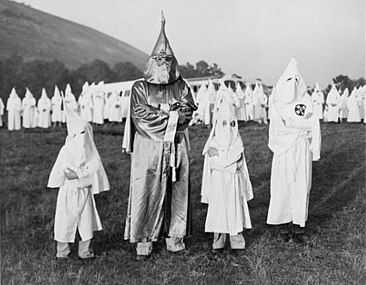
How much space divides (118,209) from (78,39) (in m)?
28.7

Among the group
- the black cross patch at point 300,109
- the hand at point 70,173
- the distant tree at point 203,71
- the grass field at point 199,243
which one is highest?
the distant tree at point 203,71

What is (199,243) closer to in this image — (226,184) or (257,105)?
(226,184)

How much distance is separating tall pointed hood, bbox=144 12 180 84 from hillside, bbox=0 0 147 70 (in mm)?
25797

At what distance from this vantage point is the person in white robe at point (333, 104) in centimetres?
1605

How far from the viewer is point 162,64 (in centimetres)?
540

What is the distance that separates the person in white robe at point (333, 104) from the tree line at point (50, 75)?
11854mm

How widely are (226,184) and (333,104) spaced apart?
41.8ft

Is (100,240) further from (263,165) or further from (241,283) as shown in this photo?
(263,165)

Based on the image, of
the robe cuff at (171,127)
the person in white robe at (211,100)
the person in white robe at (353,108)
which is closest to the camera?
the robe cuff at (171,127)

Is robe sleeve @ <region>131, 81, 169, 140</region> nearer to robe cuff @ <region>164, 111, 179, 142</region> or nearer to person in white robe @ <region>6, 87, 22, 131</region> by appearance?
robe cuff @ <region>164, 111, 179, 142</region>

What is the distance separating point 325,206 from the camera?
24.5ft

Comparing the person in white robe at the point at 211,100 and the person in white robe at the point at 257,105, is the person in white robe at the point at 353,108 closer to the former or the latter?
the person in white robe at the point at 257,105

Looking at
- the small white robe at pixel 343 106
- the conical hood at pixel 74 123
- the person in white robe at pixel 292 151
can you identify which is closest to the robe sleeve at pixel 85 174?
the conical hood at pixel 74 123

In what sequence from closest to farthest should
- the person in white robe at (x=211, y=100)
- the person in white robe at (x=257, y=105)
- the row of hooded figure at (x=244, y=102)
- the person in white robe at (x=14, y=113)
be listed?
1. the person in white robe at (x=211, y=100)
2. the row of hooded figure at (x=244, y=102)
3. the person in white robe at (x=257, y=105)
4. the person in white robe at (x=14, y=113)
